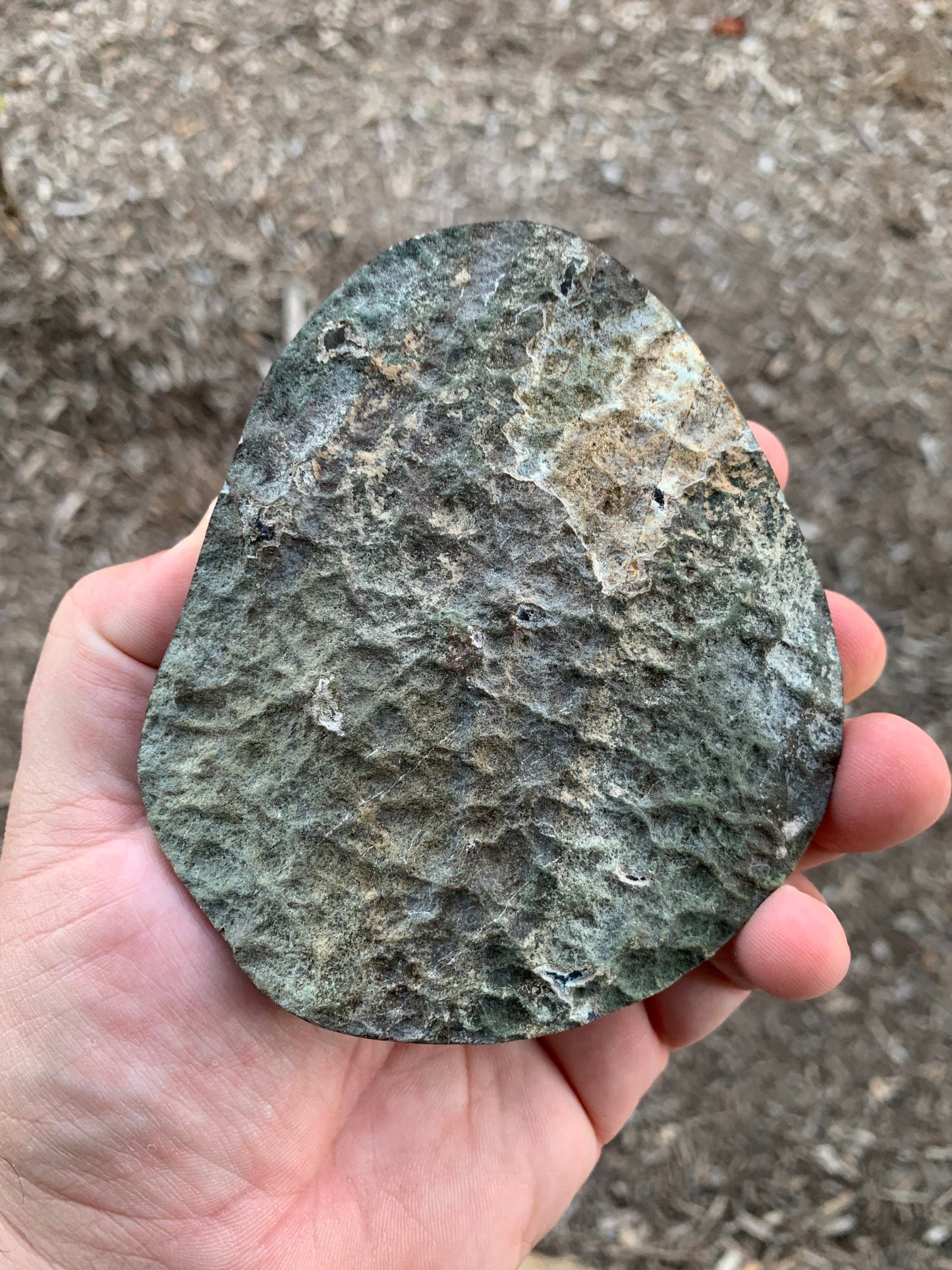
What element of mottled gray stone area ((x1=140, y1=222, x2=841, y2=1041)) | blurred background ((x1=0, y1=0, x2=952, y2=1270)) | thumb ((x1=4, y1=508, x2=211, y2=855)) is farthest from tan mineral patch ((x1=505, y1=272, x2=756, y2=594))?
blurred background ((x1=0, y1=0, x2=952, y2=1270))

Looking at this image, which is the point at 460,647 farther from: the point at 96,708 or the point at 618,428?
the point at 96,708

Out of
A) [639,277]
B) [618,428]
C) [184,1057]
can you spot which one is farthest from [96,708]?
[639,277]

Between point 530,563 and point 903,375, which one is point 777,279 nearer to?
point 903,375

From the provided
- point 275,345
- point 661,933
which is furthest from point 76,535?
point 661,933

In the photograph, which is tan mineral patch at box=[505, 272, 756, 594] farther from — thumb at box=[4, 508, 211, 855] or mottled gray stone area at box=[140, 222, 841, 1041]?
thumb at box=[4, 508, 211, 855]

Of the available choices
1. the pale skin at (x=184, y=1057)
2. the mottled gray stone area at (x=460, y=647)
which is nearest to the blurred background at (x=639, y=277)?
the pale skin at (x=184, y=1057)

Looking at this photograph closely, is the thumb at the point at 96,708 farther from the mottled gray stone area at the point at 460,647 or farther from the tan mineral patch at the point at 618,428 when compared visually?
the tan mineral patch at the point at 618,428

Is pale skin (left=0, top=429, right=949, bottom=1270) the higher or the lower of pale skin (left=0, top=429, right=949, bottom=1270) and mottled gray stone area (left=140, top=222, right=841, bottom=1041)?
the lower
